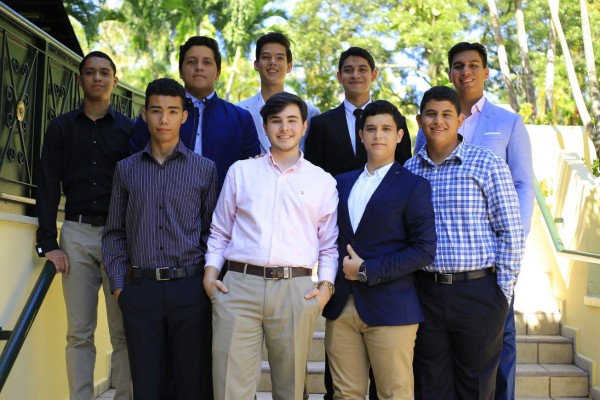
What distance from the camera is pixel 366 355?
3730 mm

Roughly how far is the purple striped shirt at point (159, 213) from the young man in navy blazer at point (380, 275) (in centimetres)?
72

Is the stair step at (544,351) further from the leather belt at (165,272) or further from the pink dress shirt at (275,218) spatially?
the leather belt at (165,272)

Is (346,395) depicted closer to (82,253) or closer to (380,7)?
(82,253)

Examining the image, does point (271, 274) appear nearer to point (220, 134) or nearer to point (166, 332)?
point (166, 332)

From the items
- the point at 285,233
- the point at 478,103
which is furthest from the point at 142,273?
the point at 478,103

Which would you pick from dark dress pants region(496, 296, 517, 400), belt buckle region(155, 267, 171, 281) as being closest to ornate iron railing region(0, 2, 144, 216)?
belt buckle region(155, 267, 171, 281)

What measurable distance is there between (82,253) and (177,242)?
0.90 metres

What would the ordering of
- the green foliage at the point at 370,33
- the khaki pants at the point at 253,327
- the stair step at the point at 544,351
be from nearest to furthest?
1. the khaki pants at the point at 253,327
2. the stair step at the point at 544,351
3. the green foliage at the point at 370,33

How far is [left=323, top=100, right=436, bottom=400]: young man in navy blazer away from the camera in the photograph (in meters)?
3.58

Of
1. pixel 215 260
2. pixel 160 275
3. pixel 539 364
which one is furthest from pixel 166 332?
pixel 539 364

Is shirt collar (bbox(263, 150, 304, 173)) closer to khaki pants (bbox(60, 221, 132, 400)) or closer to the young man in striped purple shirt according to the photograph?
the young man in striped purple shirt

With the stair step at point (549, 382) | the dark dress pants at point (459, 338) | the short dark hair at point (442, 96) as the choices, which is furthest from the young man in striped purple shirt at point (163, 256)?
the stair step at point (549, 382)

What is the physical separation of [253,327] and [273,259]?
0.34m

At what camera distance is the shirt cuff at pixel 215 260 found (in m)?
3.60
